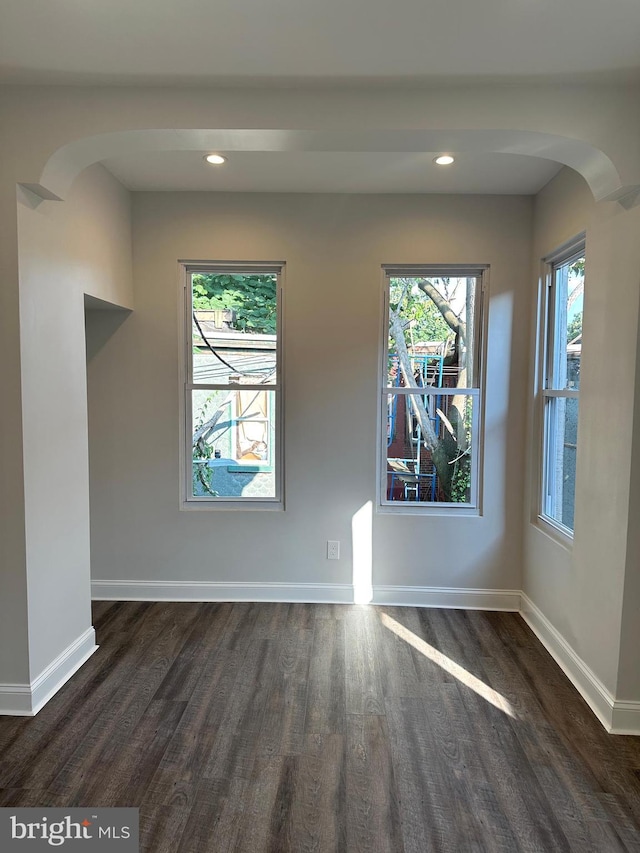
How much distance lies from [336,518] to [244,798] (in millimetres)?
1792

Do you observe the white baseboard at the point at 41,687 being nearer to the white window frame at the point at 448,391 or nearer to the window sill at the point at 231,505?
the window sill at the point at 231,505

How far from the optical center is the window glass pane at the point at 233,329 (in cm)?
338

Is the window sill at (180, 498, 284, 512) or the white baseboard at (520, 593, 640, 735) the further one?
the window sill at (180, 498, 284, 512)

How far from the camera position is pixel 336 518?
3.36 metres

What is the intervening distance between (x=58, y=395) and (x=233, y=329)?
132 centimetres

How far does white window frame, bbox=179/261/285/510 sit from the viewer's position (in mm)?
3328

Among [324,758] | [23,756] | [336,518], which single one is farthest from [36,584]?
[336,518]

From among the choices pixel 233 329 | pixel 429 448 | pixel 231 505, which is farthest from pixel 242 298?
pixel 429 448

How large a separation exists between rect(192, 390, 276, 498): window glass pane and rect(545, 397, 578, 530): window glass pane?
5.95 ft

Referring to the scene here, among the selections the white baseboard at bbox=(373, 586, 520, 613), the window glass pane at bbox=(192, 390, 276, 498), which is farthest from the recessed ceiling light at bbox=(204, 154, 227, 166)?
the white baseboard at bbox=(373, 586, 520, 613)

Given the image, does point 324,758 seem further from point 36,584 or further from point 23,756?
point 36,584

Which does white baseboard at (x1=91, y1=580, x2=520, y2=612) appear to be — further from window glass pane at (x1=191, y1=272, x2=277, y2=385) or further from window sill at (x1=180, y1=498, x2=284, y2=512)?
window glass pane at (x1=191, y1=272, x2=277, y2=385)

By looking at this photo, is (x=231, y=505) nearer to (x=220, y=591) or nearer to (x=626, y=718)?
(x=220, y=591)

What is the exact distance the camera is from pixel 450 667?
2.61 meters
